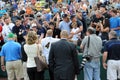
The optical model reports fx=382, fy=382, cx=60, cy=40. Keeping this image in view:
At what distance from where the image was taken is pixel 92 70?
11961mm

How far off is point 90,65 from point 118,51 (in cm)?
110

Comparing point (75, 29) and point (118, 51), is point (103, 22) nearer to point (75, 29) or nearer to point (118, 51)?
point (75, 29)

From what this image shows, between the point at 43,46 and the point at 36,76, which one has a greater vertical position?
the point at 43,46

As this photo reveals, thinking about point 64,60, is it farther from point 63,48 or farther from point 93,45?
point 93,45

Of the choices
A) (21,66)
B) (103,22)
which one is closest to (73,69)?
(21,66)

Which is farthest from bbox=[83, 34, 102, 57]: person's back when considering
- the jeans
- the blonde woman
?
the blonde woman

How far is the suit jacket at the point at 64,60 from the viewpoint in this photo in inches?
392

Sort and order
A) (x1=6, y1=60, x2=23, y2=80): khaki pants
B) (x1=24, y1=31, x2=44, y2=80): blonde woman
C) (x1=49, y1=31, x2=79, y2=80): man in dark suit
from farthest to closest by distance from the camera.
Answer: (x1=6, y1=60, x2=23, y2=80): khaki pants
(x1=24, y1=31, x2=44, y2=80): blonde woman
(x1=49, y1=31, x2=79, y2=80): man in dark suit

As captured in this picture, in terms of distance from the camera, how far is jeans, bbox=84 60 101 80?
11859 millimetres

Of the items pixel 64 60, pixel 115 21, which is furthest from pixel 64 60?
pixel 115 21

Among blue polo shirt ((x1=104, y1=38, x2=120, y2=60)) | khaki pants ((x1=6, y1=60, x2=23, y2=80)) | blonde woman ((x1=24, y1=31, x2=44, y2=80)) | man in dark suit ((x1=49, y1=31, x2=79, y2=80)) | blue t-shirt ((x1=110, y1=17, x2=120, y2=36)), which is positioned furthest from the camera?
blue t-shirt ((x1=110, y1=17, x2=120, y2=36))

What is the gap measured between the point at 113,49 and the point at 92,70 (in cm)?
116

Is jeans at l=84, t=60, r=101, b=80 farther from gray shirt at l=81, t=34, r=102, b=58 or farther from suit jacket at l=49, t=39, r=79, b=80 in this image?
suit jacket at l=49, t=39, r=79, b=80

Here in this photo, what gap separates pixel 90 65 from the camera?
11.9m
